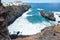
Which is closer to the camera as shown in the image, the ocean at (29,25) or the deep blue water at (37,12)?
the ocean at (29,25)

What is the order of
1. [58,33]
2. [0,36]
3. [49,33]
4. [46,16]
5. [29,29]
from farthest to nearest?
[46,16]
[29,29]
[58,33]
[49,33]
[0,36]

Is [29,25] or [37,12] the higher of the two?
[29,25]

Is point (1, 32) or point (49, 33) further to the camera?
point (49, 33)


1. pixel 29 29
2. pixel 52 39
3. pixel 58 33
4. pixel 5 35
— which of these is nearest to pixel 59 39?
pixel 52 39

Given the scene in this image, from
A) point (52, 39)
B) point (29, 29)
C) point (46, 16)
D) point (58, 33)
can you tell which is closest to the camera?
point (52, 39)

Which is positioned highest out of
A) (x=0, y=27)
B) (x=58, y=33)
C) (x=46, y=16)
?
(x=0, y=27)

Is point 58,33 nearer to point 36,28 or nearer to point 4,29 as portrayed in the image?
point 4,29

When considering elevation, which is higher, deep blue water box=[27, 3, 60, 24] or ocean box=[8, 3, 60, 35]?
ocean box=[8, 3, 60, 35]

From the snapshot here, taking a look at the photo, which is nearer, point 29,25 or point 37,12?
point 29,25

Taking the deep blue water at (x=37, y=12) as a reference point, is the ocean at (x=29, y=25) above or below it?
above

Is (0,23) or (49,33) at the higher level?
(0,23)

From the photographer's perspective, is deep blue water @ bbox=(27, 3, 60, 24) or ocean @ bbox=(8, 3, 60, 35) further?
deep blue water @ bbox=(27, 3, 60, 24)
